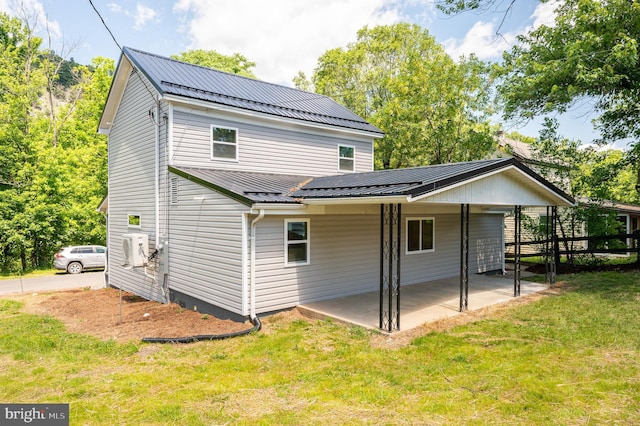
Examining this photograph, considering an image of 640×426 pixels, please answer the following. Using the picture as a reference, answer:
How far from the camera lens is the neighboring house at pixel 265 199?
26.7 feet

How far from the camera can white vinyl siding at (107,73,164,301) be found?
11.0m

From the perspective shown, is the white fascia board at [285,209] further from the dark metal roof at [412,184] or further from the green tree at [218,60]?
the green tree at [218,60]

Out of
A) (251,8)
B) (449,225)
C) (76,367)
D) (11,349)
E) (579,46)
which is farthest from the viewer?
(449,225)

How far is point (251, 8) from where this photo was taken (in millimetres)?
10320

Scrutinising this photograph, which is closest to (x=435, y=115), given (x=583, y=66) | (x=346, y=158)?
(x=346, y=158)

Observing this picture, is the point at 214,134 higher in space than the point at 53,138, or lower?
lower

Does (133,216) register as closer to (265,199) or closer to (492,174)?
(265,199)

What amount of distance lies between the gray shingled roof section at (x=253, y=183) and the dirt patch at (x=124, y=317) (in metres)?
2.71

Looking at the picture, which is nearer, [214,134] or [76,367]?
[76,367]

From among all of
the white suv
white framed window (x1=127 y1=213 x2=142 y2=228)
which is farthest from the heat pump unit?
the white suv

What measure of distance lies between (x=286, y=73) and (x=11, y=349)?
27944mm

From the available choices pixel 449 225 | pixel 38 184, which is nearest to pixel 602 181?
pixel 449 225

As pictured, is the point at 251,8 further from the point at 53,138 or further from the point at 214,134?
the point at 53,138

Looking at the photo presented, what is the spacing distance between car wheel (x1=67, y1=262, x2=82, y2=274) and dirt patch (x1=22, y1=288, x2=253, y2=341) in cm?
631
